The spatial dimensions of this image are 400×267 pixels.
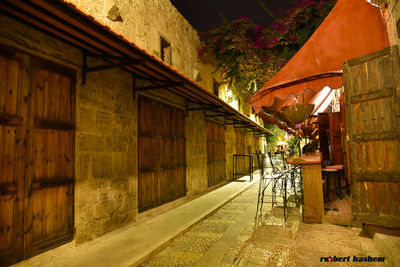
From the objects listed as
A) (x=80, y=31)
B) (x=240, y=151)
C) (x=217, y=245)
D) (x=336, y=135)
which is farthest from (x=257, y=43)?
(x=217, y=245)

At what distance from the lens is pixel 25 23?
3027 millimetres

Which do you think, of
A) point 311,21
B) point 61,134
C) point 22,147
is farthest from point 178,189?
Answer: point 311,21

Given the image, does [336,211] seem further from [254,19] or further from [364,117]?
[254,19]

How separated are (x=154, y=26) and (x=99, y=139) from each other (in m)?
4.21

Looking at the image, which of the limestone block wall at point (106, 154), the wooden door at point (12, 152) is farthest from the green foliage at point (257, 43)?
the wooden door at point (12, 152)

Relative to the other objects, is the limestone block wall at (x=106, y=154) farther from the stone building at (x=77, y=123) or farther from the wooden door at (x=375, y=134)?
the wooden door at (x=375, y=134)

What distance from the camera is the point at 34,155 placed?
3117mm

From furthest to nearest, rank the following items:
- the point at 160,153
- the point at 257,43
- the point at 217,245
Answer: the point at 257,43 → the point at 160,153 → the point at 217,245

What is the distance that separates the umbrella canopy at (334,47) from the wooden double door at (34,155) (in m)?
3.57

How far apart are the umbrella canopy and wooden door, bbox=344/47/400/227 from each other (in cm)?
28

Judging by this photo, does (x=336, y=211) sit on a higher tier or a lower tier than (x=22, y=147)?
lower

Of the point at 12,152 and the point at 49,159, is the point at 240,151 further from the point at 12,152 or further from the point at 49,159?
the point at 12,152

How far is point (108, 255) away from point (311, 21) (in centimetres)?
835

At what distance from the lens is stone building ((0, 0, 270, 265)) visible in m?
2.83
